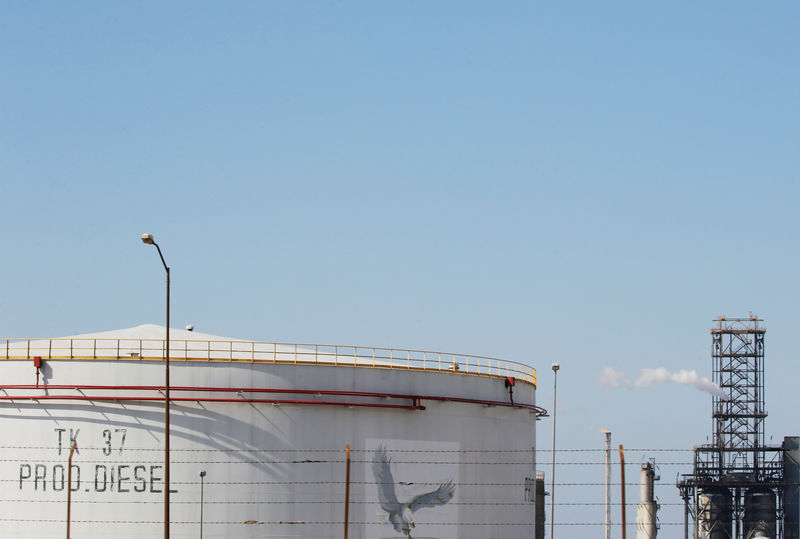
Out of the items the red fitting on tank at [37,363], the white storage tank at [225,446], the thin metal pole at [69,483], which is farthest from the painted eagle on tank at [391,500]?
the red fitting on tank at [37,363]

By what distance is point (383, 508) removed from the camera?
43469 mm

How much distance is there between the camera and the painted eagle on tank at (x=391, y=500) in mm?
43531

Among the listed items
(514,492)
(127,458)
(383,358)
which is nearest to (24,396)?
(127,458)

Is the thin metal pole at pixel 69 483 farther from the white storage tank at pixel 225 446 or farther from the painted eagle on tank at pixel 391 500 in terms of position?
the painted eagle on tank at pixel 391 500

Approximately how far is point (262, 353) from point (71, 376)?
739 cm

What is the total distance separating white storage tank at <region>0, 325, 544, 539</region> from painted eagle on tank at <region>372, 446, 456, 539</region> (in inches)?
1.8

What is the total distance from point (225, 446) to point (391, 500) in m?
6.52

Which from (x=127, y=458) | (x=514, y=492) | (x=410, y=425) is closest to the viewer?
(x=127, y=458)

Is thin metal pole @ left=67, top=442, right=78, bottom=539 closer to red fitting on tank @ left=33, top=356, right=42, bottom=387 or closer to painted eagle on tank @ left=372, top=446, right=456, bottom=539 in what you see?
red fitting on tank @ left=33, top=356, right=42, bottom=387

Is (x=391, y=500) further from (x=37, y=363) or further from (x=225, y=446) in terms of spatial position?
(x=37, y=363)

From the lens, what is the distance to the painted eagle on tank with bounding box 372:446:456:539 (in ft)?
143

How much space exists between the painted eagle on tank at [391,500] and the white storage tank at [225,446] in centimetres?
4

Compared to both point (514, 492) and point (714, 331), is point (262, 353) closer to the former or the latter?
point (514, 492)

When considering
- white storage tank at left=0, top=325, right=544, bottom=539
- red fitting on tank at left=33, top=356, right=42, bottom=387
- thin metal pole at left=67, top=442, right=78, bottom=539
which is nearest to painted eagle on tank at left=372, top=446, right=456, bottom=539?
white storage tank at left=0, top=325, right=544, bottom=539
